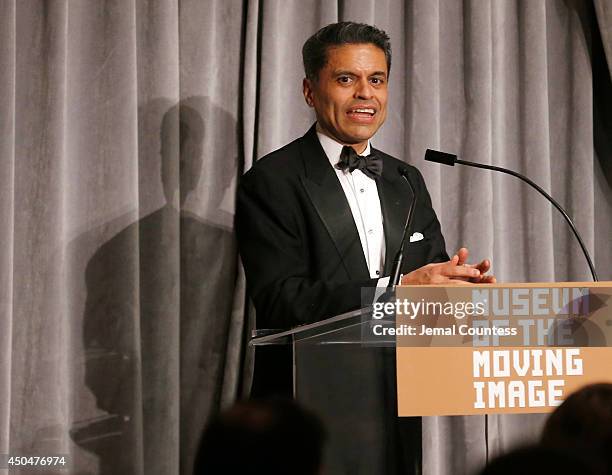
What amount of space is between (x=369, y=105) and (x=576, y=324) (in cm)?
117

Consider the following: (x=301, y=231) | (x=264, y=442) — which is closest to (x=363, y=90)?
(x=301, y=231)

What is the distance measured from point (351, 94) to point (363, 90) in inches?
1.5

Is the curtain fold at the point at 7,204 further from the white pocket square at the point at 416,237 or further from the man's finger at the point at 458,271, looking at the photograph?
the man's finger at the point at 458,271

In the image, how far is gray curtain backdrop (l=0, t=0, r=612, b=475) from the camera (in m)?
3.39

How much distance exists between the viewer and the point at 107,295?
11.4ft

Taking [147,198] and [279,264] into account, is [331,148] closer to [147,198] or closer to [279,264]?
[279,264]

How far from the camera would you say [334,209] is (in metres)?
2.90

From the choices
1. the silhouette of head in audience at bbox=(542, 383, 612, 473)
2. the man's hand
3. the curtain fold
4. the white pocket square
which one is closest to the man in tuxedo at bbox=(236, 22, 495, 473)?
the white pocket square

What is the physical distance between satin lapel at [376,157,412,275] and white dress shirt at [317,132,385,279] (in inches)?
1.0

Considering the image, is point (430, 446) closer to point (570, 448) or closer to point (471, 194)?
point (471, 194)

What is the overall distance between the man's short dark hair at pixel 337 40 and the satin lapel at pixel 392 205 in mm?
351

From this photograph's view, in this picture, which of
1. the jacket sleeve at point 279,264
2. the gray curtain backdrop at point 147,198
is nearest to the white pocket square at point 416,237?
the jacket sleeve at point 279,264

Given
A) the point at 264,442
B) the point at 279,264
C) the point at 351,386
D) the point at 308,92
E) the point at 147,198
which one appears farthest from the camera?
the point at 147,198

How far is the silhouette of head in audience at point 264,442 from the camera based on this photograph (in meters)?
0.94
